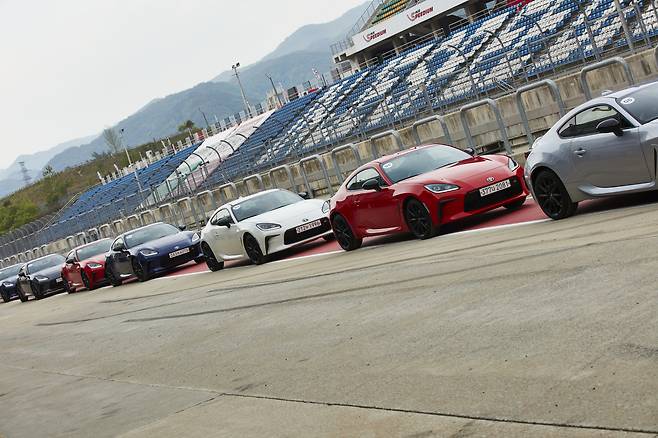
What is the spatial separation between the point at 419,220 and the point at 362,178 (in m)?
1.83

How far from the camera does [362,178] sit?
16.3 metres

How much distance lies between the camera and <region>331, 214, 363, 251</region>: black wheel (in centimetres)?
1695

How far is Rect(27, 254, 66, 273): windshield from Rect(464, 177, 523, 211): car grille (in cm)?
2373

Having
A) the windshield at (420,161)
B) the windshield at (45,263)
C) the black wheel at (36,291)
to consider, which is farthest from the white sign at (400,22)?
the windshield at (420,161)

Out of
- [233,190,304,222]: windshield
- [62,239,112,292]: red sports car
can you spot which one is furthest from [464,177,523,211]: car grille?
[62,239,112,292]: red sports car

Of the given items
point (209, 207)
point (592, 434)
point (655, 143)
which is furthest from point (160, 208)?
A: point (592, 434)

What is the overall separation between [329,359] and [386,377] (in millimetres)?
1292

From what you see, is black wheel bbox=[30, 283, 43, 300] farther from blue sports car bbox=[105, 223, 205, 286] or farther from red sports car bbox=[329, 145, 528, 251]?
red sports car bbox=[329, 145, 528, 251]

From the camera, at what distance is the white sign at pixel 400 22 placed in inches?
2336

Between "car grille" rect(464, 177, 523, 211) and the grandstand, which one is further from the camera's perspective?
the grandstand

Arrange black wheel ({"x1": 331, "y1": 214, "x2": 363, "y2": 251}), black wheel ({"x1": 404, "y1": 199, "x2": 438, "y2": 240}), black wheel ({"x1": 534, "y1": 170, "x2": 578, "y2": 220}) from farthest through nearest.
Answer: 1. black wheel ({"x1": 331, "y1": 214, "x2": 363, "y2": 251})
2. black wheel ({"x1": 404, "y1": 199, "x2": 438, "y2": 240})
3. black wheel ({"x1": 534, "y1": 170, "x2": 578, "y2": 220})

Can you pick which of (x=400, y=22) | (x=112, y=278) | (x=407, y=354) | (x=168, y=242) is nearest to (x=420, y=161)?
(x=407, y=354)

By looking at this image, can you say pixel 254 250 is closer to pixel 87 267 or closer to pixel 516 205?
pixel 516 205

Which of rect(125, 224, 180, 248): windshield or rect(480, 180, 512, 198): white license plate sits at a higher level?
rect(125, 224, 180, 248): windshield
